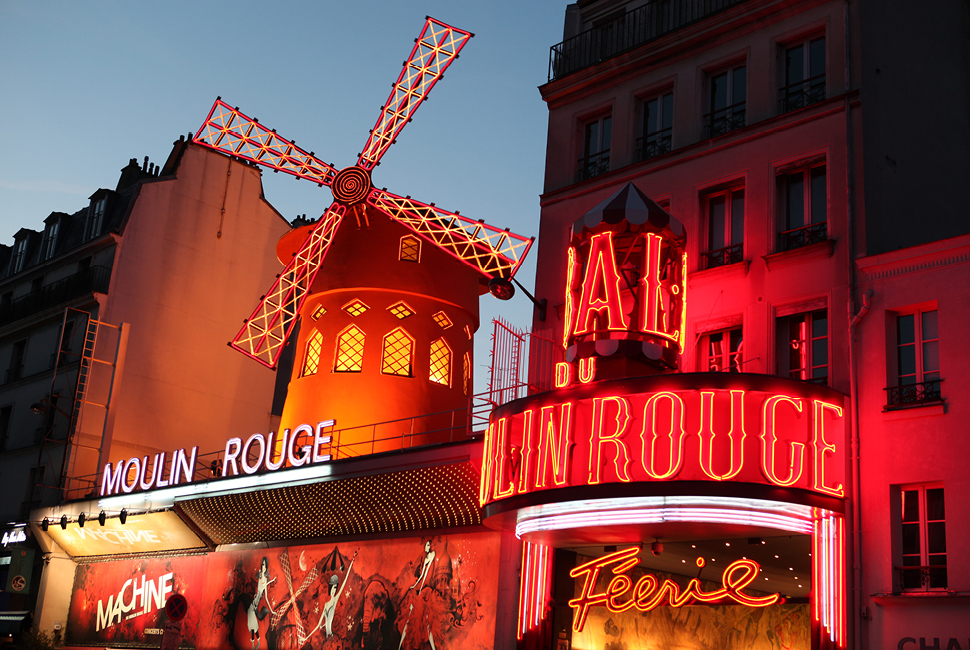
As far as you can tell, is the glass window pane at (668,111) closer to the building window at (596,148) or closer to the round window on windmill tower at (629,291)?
the building window at (596,148)

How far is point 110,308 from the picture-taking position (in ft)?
70.5

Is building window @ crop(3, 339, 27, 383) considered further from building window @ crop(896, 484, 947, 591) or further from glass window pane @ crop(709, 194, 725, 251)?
building window @ crop(896, 484, 947, 591)

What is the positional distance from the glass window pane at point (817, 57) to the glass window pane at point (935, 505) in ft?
16.2

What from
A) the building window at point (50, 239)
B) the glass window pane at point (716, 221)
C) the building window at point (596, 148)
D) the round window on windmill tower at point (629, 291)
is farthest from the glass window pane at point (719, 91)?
the building window at point (50, 239)

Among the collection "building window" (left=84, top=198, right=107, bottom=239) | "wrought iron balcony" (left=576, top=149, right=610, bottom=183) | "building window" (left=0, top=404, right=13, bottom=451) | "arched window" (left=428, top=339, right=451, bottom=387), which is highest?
"building window" (left=84, top=198, right=107, bottom=239)

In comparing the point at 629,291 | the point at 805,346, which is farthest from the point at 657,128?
the point at 805,346

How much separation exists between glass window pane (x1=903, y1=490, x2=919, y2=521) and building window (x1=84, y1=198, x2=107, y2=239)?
18.9 m

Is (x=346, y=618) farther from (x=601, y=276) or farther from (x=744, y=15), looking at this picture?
(x=744, y=15)

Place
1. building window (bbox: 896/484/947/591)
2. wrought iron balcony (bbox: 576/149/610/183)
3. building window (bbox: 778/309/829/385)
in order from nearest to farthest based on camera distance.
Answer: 1. building window (bbox: 896/484/947/591)
2. building window (bbox: 778/309/829/385)
3. wrought iron balcony (bbox: 576/149/610/183)

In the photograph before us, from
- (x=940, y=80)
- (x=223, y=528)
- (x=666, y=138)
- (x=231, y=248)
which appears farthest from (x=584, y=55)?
(x=231, y=248)

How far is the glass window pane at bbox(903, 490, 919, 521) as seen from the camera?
952cm

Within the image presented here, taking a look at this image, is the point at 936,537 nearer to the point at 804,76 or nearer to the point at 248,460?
the point at 804,76

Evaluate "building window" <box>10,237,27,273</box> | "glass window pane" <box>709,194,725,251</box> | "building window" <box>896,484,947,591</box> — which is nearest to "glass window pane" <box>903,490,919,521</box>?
"building window" <box>896,484,947,591</box>

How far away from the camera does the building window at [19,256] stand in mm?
26344
